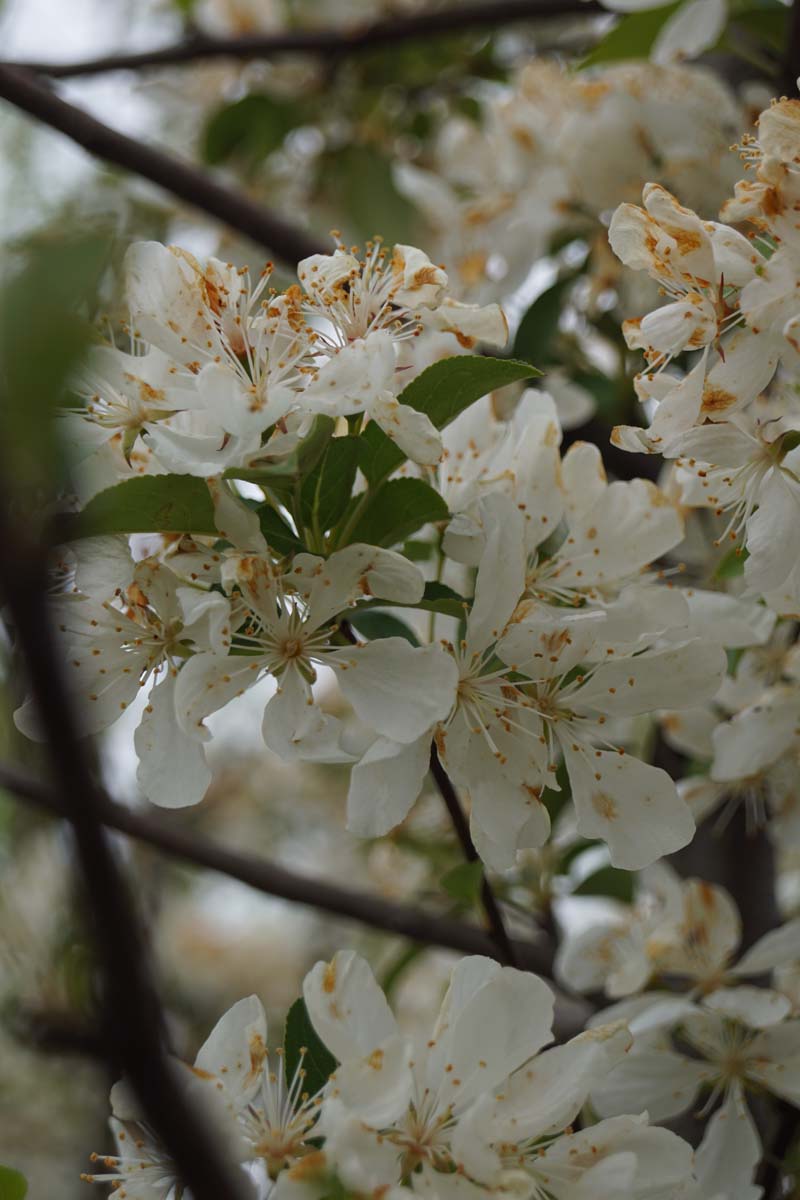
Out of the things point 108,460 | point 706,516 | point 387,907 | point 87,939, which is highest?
point 87,939

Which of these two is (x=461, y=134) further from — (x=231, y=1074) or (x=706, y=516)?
(x=231, y=1074)

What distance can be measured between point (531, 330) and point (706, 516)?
287mm

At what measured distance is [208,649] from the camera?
786mm

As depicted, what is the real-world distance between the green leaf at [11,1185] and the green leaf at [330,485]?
0.44 m

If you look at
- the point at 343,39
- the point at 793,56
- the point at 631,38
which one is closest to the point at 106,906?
the point at 793,56

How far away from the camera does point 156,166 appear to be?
4.42 ft

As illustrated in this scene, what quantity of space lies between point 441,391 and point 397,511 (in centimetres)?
8

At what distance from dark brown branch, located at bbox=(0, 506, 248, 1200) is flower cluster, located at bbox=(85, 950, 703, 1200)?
31 cm

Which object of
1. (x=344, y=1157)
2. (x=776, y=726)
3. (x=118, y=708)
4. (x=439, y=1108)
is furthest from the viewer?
(x=776, y=726)

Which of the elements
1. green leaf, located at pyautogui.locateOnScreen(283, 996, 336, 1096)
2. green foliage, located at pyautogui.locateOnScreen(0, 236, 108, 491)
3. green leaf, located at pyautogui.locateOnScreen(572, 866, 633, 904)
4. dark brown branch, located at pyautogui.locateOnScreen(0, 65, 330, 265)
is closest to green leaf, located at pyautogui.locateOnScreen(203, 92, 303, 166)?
dark brown branch, located at pyautogui.locateOnScreen(0, 65, 330, 265)

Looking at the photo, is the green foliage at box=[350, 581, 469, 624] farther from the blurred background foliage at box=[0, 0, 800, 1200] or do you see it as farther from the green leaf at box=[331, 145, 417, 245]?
the green leaf at box=[331, 145, 417, 245]

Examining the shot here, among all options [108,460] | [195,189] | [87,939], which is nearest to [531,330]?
[195,189]

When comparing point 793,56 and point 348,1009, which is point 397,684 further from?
point 793,56

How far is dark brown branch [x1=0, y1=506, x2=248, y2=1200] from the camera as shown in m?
0.31
